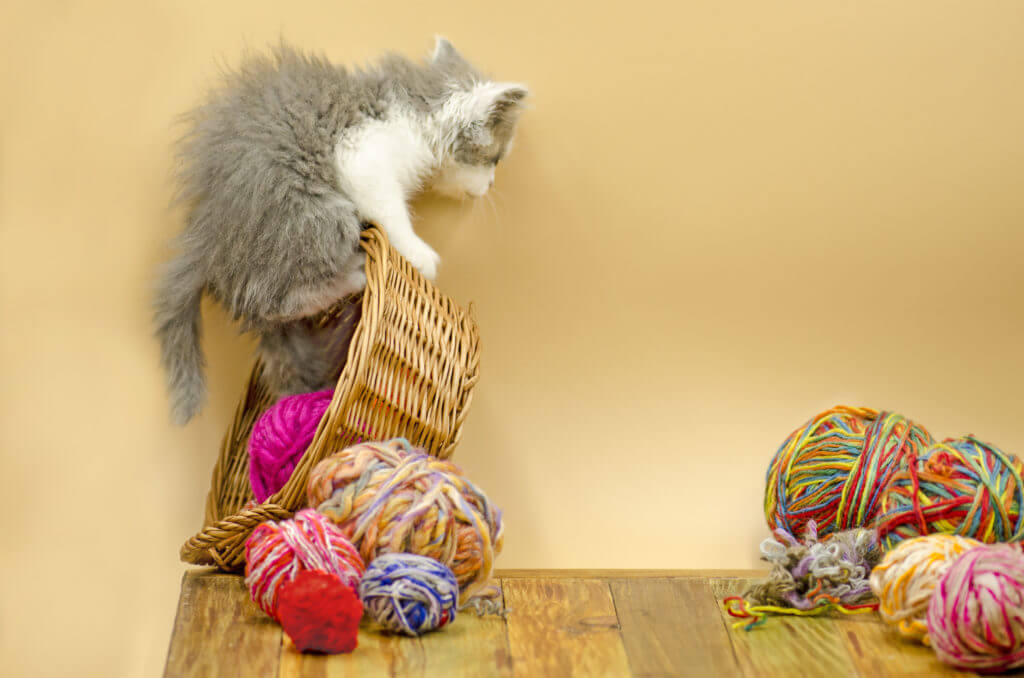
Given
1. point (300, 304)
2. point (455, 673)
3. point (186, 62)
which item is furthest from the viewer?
point (186, 62)

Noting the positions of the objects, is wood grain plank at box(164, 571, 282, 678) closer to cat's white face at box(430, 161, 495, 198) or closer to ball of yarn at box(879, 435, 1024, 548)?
cat's white face at box(430, 161, 495, 198)

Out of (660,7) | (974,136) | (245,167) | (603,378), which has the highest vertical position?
(660,7)

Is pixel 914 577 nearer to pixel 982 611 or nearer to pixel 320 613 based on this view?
pixel 982 611

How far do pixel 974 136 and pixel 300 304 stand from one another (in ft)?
4.51

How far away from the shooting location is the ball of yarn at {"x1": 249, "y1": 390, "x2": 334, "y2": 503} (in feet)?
5.24

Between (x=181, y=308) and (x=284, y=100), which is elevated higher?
(x=284, y=100)

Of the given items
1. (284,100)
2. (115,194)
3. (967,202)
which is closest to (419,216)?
(284,100)

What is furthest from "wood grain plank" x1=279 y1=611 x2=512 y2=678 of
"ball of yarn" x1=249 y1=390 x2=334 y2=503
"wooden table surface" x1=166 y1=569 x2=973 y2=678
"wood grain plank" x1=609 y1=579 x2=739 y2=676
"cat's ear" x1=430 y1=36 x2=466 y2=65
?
"cat's ear" x1=430 y1=36 x2=466 y2=65

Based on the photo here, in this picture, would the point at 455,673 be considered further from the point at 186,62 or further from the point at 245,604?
the point at 186,62

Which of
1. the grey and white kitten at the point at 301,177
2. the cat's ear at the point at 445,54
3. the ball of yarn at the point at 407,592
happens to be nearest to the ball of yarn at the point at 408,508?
the ball of yarn at the point at 407,592

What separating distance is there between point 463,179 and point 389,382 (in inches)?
16.9

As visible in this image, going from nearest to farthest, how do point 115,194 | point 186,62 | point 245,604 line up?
1. point 245,604
2. point 115,194
3. point 186,62

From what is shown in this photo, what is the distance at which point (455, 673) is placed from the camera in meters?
1.27

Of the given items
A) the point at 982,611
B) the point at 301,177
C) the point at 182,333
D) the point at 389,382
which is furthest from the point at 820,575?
the point at 182,333
